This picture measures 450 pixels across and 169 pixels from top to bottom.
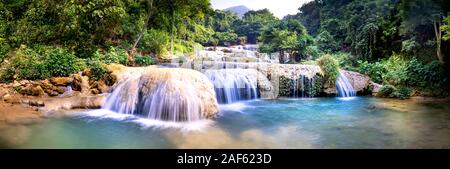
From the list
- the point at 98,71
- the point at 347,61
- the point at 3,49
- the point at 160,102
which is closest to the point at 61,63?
the point at 98,71

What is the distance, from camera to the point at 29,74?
8.45m

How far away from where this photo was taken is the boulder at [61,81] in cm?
830

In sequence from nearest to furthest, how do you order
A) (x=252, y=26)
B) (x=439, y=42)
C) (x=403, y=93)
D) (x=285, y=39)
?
(x=403, y=93) < (x=439, y=42) < (x=285, y=39) < (x=252, y=26)

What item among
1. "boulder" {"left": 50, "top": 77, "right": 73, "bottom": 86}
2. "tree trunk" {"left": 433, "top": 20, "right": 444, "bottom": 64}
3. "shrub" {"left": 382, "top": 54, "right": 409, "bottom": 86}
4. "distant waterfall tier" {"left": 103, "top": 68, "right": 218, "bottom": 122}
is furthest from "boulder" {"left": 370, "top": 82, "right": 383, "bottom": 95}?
"boulder" {"left": 50, "top": 77, "right": 73, "bottom": 86}

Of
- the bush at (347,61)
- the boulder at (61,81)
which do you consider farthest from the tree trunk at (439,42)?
the boulder at (61,81)

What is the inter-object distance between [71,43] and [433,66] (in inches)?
480

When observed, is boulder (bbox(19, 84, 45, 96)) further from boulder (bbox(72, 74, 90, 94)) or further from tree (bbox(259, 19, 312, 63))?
tree (bbox(259, 19, 312, 63))

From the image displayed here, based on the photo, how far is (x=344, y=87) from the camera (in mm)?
11258

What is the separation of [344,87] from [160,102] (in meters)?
7.19

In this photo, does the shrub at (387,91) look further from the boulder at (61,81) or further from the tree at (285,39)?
A: the boulder at (61,81)

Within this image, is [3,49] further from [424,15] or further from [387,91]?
[424,15]

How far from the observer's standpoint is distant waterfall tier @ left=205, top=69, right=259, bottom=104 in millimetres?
9617

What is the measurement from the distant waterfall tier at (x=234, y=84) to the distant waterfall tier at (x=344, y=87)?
3.01 metres
